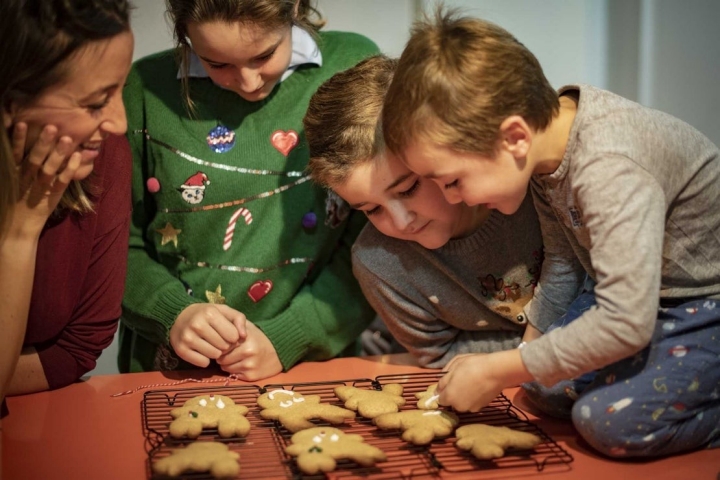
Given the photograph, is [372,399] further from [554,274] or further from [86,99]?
[86,99]

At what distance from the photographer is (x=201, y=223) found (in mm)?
1851

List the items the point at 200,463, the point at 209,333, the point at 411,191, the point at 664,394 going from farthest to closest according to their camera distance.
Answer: the point at 209,333, the point at 411,191, the point at 664,394, the point at 200,463

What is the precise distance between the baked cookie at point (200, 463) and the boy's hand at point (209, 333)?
1.43ft

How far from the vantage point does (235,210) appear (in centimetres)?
185

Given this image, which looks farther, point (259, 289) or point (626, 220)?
point (259, 289)

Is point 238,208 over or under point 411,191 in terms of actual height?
under

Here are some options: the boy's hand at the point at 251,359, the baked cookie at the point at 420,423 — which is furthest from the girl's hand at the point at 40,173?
the baked cookie at the point at 420,423

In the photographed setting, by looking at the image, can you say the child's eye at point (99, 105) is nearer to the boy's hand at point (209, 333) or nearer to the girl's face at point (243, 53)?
the girl's face at point (243, 53)

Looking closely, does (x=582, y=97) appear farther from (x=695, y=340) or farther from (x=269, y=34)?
(x=269, y=34)

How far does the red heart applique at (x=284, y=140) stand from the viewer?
1852 millimetres

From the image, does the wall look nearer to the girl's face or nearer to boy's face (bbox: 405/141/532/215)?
the girl's face

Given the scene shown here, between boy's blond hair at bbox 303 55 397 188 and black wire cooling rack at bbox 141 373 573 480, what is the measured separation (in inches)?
17.6

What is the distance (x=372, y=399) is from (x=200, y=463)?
1.24ft

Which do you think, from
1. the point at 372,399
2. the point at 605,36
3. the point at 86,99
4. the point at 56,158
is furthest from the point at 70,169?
the point at 605,36
